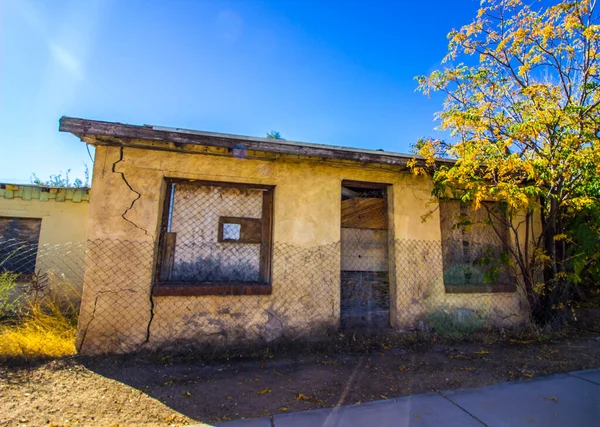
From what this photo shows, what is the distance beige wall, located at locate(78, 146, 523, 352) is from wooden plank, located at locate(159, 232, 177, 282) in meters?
0.19

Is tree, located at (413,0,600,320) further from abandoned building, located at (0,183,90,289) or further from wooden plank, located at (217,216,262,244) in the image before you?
abandoned building, located at (0,183,90,289)

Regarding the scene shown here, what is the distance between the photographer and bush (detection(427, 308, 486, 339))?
195 inches

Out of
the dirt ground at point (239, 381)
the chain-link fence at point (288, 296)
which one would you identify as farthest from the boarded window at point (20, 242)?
the dirt ground at point (239, 381)

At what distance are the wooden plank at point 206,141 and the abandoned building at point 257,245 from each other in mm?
16

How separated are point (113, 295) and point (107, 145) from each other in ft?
6.41

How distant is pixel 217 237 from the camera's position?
4.61 m

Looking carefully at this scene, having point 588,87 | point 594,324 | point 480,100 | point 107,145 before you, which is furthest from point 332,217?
point 594,324

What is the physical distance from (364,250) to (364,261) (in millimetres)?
178

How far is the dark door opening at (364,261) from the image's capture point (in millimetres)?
5062

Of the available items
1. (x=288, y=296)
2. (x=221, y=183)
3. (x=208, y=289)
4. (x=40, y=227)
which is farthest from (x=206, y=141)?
(x=40, y=227)

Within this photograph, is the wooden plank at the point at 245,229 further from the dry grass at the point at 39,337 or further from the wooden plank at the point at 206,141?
the dry grass at the point at 39,337

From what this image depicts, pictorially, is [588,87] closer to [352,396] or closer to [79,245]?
[352,396]

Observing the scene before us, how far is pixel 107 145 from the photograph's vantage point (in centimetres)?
423

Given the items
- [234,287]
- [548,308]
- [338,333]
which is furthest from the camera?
[548,308]
